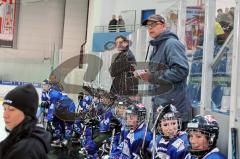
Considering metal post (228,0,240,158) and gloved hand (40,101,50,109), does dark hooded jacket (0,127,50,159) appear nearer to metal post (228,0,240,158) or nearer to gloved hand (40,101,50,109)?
metal post (228,0,240,158)

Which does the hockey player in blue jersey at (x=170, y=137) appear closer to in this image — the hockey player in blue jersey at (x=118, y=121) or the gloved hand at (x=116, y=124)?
the hockey player in blue jersey at (x=118, y=121)

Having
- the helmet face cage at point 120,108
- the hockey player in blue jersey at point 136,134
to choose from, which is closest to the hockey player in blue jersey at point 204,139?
the hockey player in blue jersey at point 136,134

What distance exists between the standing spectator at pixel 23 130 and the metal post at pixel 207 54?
64.6 inches

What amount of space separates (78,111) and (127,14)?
6.90 m

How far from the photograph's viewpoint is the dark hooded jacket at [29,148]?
162cm

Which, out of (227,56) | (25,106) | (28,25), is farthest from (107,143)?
(28,25)

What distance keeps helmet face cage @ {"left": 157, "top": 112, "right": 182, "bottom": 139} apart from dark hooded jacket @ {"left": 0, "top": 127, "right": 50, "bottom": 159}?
1.18 metres

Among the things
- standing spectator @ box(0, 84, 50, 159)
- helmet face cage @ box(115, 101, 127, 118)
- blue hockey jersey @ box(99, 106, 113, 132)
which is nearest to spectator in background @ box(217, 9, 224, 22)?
helmet face cage @ box(115, 101, 127, 118)

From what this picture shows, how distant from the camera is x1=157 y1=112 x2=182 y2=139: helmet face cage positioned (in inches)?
108

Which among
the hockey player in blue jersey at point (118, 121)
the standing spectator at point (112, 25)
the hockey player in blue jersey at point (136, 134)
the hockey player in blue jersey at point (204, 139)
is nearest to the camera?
the hockey player in blue jersey at point (204, 139)

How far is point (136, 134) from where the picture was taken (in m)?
3.38

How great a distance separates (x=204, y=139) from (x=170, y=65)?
1.99 feet

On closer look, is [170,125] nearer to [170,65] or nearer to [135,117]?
[170,65]

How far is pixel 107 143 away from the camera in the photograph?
15.6 feet
